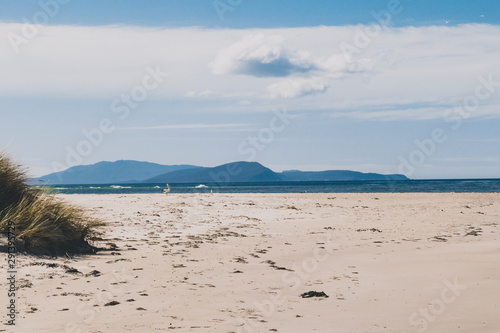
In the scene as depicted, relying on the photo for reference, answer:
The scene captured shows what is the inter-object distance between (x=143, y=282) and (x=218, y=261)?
85.6 inches

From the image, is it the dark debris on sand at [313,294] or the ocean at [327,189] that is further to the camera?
the ocean at [327,189]

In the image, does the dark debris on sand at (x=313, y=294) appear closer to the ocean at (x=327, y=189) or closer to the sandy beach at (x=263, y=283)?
the sandy beach at (x=263, y=283)

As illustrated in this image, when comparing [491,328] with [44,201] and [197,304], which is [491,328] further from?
[44,201]

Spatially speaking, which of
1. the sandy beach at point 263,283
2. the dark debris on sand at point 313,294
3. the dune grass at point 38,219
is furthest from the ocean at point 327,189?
the dark debris on sand at point 313,294

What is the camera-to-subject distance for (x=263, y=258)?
9914 millimetres

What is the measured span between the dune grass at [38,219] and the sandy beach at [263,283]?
428mm

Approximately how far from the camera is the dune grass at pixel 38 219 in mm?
8688

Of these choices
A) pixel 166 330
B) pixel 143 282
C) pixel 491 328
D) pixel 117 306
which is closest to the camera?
pixel 166 330

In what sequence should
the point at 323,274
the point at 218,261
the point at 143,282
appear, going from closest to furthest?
the point at 143,282 → the point at 323,274 → the point at 218,261

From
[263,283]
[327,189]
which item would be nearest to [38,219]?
[263,283]

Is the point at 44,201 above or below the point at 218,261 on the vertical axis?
above

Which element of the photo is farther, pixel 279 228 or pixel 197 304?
pixel 279 228

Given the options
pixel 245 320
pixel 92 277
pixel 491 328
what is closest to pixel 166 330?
pixel 245 320

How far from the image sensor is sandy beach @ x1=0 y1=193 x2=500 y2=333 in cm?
568
